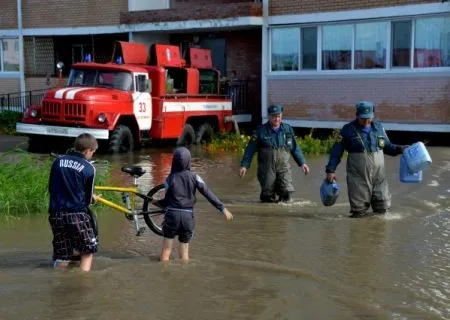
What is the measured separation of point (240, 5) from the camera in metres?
20.7

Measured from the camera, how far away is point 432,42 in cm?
1758

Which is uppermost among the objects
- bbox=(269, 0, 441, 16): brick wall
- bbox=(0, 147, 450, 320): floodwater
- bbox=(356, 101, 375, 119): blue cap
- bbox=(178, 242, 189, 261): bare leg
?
bbox=(269, 0, 441, 16): brick wall

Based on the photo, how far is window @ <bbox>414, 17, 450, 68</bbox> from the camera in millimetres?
17328

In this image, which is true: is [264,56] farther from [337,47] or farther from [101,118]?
[101,118]

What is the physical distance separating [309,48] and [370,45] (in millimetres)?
1962

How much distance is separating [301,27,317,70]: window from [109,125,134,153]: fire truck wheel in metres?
6.05

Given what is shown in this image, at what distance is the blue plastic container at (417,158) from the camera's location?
866 centimetres

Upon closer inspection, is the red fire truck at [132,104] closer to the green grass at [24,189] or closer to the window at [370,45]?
the window at [370,45]

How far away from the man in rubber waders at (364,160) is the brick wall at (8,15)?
21.1m

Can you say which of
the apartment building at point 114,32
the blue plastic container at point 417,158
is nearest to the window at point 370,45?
the apartment building at point 114,32

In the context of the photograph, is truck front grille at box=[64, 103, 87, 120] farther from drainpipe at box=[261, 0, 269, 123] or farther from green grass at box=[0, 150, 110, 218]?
drainpipe at box=[261, 0, 269, 123]

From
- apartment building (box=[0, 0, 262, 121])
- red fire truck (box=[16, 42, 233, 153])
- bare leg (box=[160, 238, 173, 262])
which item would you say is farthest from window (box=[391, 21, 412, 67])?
bare leg (box=[160, 238, 173, 262])

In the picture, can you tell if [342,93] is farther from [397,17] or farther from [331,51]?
[397,17]

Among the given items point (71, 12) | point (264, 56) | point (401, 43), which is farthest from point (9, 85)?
point (401, 43)
